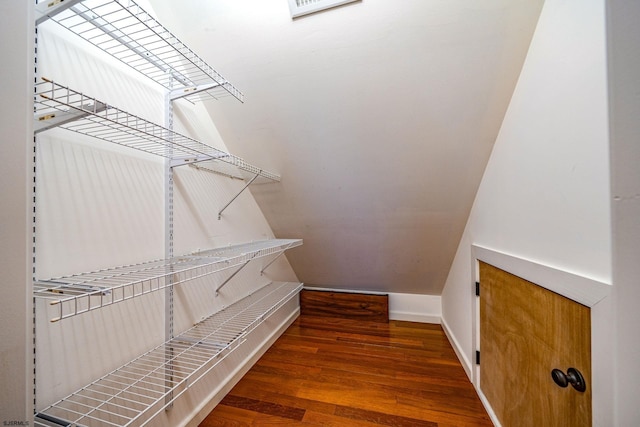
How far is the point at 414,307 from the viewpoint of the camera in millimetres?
2564

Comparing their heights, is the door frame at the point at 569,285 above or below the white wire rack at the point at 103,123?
below

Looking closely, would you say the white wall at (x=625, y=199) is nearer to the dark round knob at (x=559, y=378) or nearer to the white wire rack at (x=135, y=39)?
the dark round knob at (x=559, y=378)

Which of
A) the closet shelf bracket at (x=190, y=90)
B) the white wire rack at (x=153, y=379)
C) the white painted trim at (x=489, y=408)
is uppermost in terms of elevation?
the closet shelf bracket at (x=190, y=90)

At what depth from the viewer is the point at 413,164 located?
1.51 meters

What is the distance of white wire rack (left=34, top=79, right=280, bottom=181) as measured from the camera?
22.7 inches

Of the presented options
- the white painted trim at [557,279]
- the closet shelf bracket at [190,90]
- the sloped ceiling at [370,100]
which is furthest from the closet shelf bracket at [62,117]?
the white painted trim at [557,279]

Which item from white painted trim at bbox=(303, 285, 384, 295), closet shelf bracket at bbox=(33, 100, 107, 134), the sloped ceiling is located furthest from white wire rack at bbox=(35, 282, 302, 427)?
white painted trim at bbox=(303, 285, 384, 295)

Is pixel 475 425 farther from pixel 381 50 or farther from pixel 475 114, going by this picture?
pixel 381 50

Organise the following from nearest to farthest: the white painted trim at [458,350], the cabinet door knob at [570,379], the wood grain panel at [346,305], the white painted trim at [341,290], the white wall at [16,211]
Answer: the white wall at [16,211]
the cabinet door knob at [570,379]
the white painted trim at [458,350]
the wood grain panel at [346,305]
the white painted trim at [341,290]

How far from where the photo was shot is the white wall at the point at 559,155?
2.14 ft

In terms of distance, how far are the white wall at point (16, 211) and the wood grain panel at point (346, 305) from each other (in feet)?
7.57

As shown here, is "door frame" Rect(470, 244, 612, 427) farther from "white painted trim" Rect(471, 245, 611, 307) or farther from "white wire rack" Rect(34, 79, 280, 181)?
"white wire rack" Rect(34, 79, 280, 181)

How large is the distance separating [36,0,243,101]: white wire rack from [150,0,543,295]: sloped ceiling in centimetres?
16

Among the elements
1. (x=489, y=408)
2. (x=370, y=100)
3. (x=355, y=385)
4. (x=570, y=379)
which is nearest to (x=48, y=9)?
(x=370, y=100)
